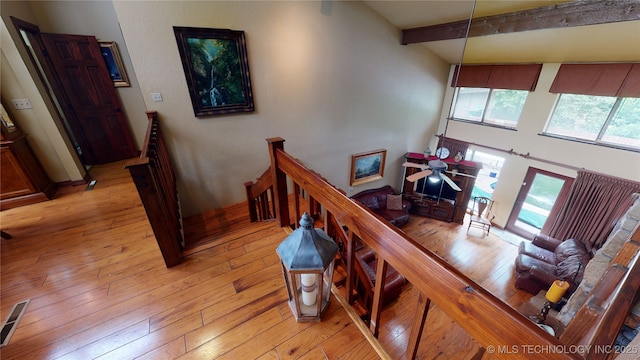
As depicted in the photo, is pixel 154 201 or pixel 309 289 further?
pixel 154 201

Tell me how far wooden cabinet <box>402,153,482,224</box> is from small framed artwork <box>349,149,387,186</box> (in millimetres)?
794

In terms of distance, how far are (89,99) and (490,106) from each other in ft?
26.3

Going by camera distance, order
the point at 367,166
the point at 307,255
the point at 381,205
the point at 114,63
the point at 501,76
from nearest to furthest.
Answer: the point at 307,255 → the point at 114,63 → the point at 501,76 → the point at 367,166 → the point at 381,205

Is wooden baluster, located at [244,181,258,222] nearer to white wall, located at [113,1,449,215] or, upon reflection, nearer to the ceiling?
white wall, located at [113,1,449,215]

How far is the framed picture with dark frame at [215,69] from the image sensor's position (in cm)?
282

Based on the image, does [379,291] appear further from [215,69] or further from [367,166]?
[367,166]

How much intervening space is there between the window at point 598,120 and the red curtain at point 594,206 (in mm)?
659

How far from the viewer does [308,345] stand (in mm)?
1334

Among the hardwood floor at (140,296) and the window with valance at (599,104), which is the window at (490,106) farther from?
the hardwood floor at (140,296)

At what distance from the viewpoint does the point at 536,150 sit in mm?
4820

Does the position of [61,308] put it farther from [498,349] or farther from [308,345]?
[498,349]

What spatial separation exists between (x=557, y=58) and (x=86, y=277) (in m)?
7.21

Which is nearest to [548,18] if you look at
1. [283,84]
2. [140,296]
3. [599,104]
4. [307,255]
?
[599,104]

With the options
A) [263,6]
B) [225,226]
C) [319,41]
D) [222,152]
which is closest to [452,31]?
[319,41]
